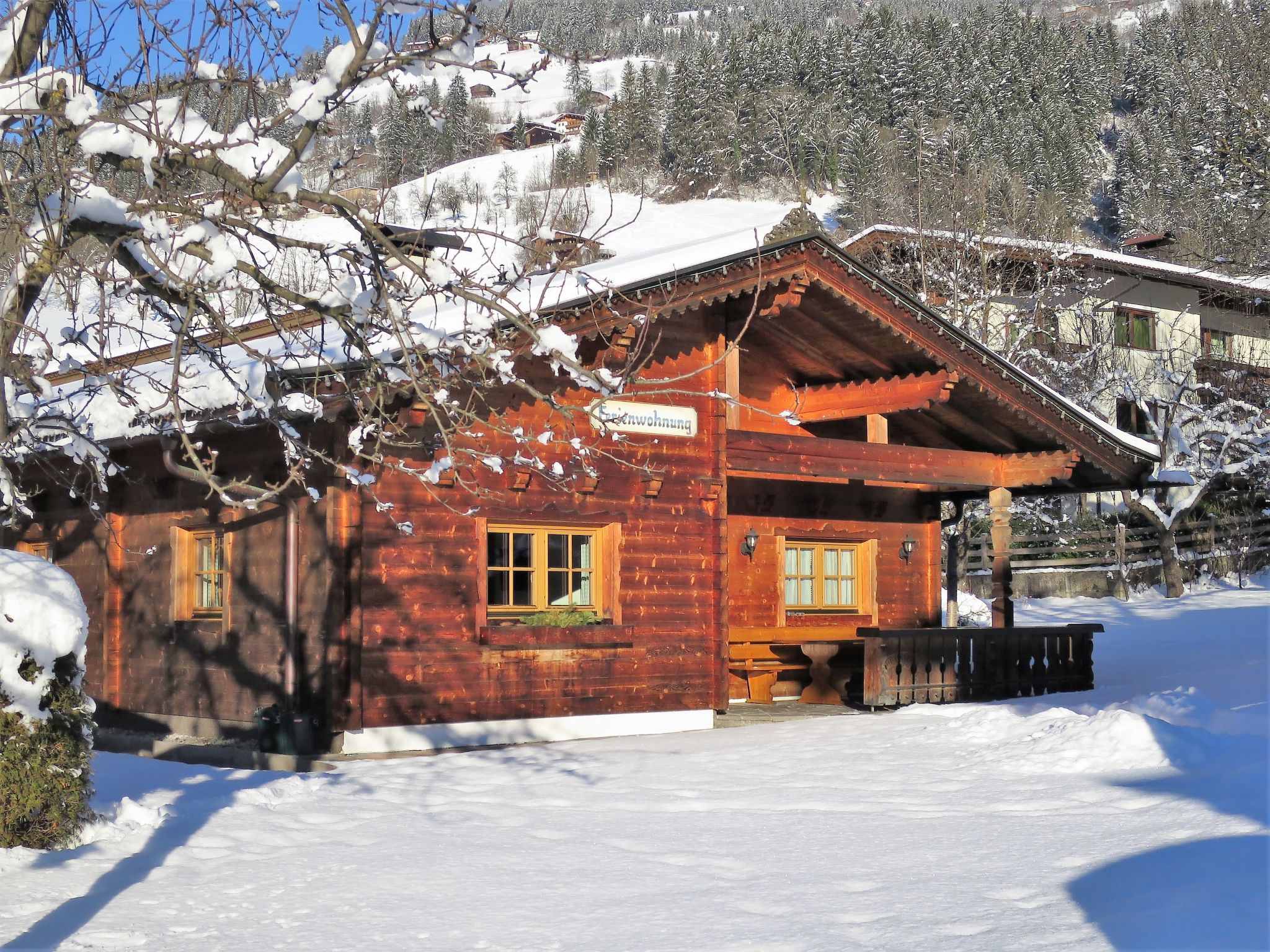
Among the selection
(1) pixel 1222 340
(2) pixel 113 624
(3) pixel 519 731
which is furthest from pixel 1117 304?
(2) pixel 113 624

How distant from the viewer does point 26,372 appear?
6223 millimetres

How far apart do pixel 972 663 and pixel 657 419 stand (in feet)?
17.8

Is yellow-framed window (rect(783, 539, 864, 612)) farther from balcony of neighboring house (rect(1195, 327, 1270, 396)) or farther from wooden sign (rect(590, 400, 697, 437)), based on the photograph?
balcony of neighboring house (rect(1195, 327, 1270, 396))

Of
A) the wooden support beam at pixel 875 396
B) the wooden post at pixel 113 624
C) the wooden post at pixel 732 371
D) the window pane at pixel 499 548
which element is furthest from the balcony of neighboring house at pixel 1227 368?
the wooden post at pixel 113 624

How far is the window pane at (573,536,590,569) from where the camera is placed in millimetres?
13195

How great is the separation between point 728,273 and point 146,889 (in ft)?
27.1

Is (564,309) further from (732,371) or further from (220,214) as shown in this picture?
(220,214)

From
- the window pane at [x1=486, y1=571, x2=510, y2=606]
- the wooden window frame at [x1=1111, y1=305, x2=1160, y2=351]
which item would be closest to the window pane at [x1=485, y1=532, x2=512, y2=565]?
the window pane at [x1=486, y1=571, x2=510, y2=606]

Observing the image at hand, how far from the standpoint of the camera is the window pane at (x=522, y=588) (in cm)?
1266

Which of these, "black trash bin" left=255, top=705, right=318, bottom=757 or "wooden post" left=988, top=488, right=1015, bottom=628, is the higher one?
"wooden post" left=988, top=488, right=1015, bottom=628

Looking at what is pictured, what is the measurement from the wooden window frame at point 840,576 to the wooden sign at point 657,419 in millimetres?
3402

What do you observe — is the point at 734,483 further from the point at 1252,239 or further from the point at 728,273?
the point at 1252,239

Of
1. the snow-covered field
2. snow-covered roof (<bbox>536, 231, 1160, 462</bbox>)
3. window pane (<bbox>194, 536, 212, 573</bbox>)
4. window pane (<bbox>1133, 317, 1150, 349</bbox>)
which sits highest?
window pane (<bbox>1133, 317, 1150, 349</bbox>)

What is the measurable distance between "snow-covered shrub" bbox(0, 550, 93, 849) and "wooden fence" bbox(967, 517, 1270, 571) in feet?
92.8
